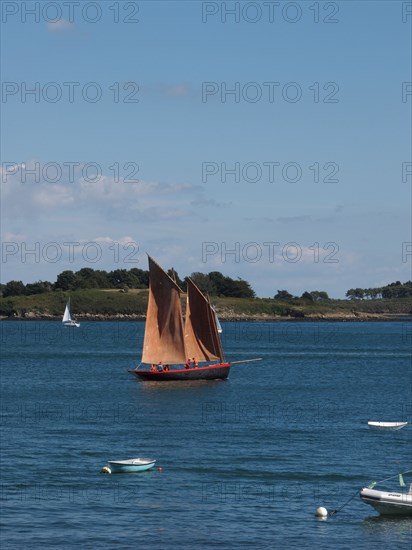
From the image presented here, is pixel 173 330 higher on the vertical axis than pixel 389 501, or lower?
higher

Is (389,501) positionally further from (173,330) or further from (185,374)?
(185,374)

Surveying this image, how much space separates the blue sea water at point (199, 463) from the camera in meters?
51.5

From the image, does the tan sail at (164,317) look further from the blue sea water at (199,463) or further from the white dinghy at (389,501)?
the white dinghy at (389,501)

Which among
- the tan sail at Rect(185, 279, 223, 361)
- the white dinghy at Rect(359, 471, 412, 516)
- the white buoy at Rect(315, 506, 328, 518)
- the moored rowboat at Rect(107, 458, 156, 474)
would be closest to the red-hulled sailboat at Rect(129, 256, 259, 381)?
the tan sail at Rect(185, 279, 223, 361)

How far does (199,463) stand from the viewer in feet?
218

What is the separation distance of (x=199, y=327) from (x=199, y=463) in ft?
167

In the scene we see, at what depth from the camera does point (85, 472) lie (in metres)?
63.5

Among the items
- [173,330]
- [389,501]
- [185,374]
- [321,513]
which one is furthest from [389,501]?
[185,374]

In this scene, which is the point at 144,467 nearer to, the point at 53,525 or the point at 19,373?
the point at 53,525

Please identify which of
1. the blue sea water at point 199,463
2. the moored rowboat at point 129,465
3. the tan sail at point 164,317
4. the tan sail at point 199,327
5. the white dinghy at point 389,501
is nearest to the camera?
the blue sea water at point 199,463

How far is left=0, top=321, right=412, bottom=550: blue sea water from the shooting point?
51469mm

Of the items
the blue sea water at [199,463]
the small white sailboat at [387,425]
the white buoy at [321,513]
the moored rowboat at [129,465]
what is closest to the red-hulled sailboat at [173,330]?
the blue sea water at [199,463]

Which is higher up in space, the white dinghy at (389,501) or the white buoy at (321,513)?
the white dinghy at (389,501)

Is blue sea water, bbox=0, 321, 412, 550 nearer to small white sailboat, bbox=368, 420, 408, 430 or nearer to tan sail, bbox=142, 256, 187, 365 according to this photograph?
small white sailboat, bbox=368, 420, 408, 430
